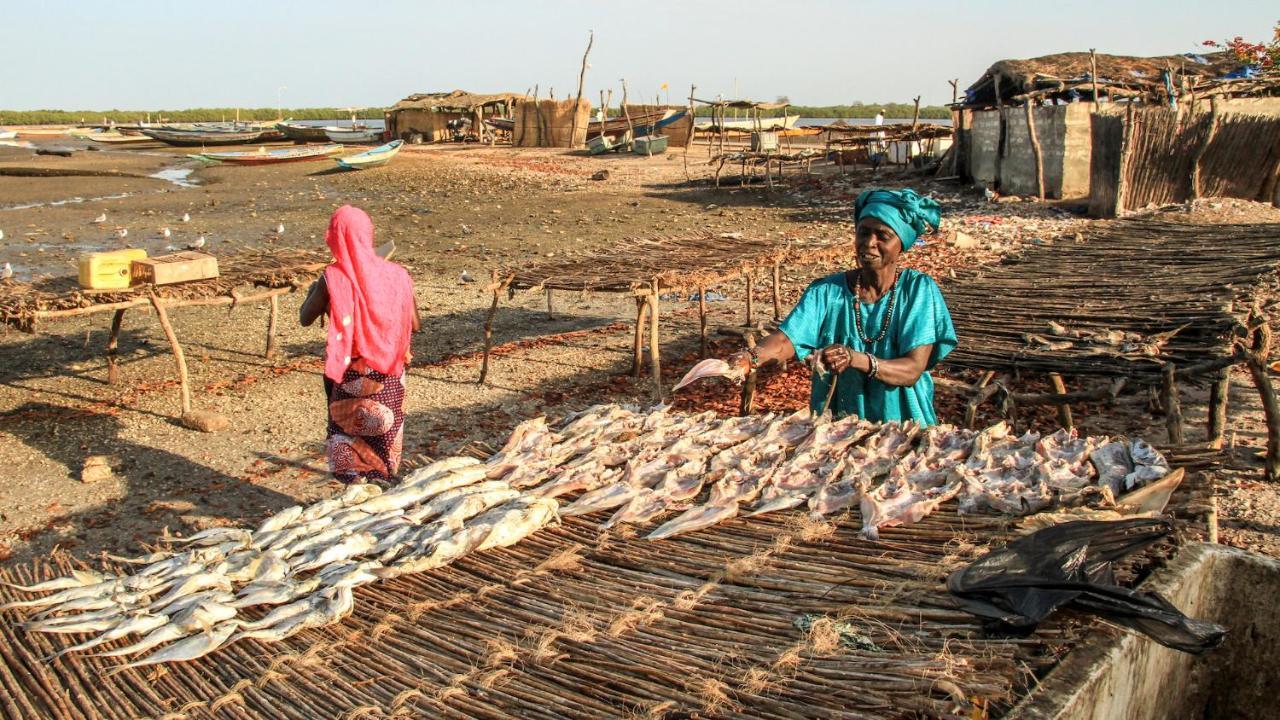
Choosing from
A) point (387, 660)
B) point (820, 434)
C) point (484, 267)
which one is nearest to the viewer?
point (387, 660)

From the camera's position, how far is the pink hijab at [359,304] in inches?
194

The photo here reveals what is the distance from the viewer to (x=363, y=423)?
507cm

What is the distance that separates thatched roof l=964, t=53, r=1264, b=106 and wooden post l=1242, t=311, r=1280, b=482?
629 inches

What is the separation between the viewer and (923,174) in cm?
2441

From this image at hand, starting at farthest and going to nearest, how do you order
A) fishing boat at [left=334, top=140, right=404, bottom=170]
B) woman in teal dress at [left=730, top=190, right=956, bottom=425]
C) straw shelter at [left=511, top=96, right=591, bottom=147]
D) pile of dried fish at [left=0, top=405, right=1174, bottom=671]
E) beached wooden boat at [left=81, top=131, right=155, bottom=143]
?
1. beached wooden boat at [left=81, top=131, right=155, bottom=143]
2. straw shelter at [left=511, top=96, right=591, bottom=147]
3. fishing boat at [left=334, top=140, right=404, bottom=170]
4. woman in teal dress at [left=730, top=190, right=956, bottom=425]
5. pile of dried fish at [left=0, top=405, right=1174, bottom=671]

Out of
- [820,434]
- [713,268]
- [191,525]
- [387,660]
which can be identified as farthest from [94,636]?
[713,268]

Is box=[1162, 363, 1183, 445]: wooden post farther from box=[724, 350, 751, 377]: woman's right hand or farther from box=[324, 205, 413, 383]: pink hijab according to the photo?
box=[324, 205, 413, 383]: pink hijab

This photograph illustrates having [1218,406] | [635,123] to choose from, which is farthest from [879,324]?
[635,123]

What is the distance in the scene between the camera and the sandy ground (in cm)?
632

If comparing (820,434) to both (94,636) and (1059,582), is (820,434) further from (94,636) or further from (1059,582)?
(94,636)

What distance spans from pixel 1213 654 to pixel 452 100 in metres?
45.5

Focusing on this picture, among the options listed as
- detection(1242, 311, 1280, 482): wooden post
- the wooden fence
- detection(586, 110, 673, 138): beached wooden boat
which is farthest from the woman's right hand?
detection(586, 110, 673, 138): beached wooden boat

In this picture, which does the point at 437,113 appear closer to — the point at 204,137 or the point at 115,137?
the point at 204,137

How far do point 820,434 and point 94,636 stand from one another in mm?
2229
